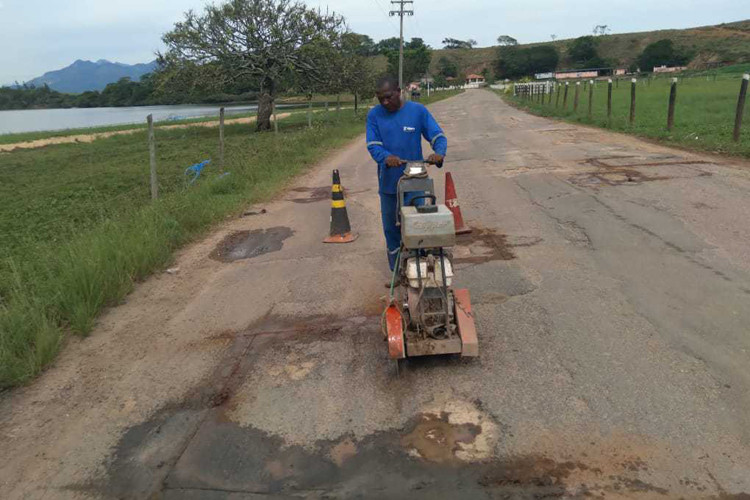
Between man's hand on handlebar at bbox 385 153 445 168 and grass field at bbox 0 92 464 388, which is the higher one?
man's hand on handlebar at bbox 385 153 445 168

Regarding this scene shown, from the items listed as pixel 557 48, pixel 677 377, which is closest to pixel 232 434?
pixel 677 377

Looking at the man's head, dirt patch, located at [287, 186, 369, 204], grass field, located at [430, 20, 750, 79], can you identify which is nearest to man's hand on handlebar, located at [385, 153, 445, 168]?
the man's head

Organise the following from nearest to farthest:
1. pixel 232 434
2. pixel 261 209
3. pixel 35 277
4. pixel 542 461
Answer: pixel 542 461 → pixel 232 434 → pixel 35 277 → pixel 261 209

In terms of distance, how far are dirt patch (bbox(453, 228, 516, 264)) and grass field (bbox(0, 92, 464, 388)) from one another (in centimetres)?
353

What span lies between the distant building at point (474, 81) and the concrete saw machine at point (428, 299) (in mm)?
122918

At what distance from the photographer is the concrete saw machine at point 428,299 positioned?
3854 millimetres

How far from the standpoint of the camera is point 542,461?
9.70 feet

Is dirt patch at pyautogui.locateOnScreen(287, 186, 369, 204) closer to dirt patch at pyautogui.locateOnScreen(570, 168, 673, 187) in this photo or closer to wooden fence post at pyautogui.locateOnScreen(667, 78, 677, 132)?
dirt patch at pyautogui.locateOnScreen(570, 168, 673, 187)

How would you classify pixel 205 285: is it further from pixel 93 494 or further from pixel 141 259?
pixel 93 494

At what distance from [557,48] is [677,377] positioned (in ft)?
498

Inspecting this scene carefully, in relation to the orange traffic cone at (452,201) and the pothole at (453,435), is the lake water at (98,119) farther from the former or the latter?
the pothole at (453,435)

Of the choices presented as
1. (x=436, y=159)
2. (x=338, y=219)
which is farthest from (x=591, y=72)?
(x=436, y=159)

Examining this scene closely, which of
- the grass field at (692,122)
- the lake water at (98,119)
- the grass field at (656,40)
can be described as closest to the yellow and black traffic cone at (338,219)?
the grass field at (692,122)

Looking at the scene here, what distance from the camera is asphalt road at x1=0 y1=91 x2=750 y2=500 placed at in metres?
2.96
